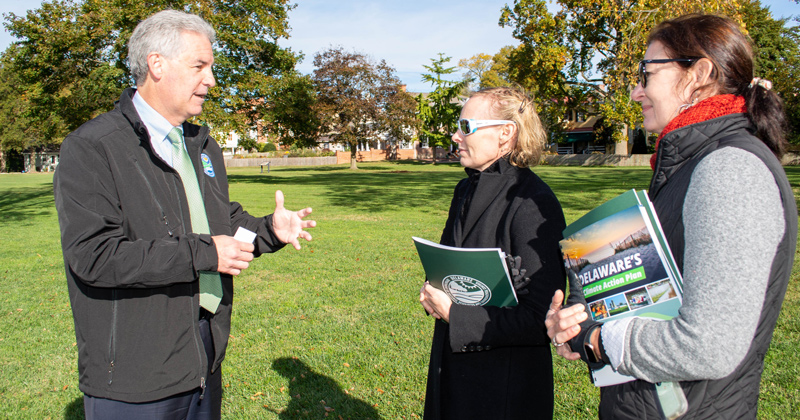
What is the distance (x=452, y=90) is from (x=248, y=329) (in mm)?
34645

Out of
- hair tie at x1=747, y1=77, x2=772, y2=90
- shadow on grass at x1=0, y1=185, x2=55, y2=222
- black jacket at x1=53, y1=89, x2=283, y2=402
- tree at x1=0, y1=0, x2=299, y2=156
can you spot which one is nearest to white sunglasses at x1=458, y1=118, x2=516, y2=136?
hair tie at x1=747, y1=77, x2=772, y2=90

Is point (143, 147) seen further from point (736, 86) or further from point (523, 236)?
point (736, 86)

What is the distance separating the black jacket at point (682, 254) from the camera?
140 cm

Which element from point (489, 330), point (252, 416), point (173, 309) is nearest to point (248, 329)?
point (252, 416)

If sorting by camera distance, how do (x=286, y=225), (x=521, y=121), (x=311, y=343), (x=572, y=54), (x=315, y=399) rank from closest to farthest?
(x=521, y=121) → (x=286, y=225) → (x=315, y=399) → (x=311, y=343) → (x=572, y=54)

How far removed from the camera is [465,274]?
7.04ft

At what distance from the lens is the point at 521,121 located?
2.52m

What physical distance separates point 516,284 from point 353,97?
4838 centimetres

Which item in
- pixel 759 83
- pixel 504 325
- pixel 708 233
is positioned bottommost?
pixel 504 325

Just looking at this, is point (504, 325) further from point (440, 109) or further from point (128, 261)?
point (440, 109)

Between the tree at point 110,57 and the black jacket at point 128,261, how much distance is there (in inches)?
980

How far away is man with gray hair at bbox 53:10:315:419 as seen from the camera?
1.98m

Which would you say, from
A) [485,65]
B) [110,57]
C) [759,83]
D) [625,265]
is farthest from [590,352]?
[485,65]

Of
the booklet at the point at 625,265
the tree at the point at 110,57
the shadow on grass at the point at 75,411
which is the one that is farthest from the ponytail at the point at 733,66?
the tree at the point at 110,57
